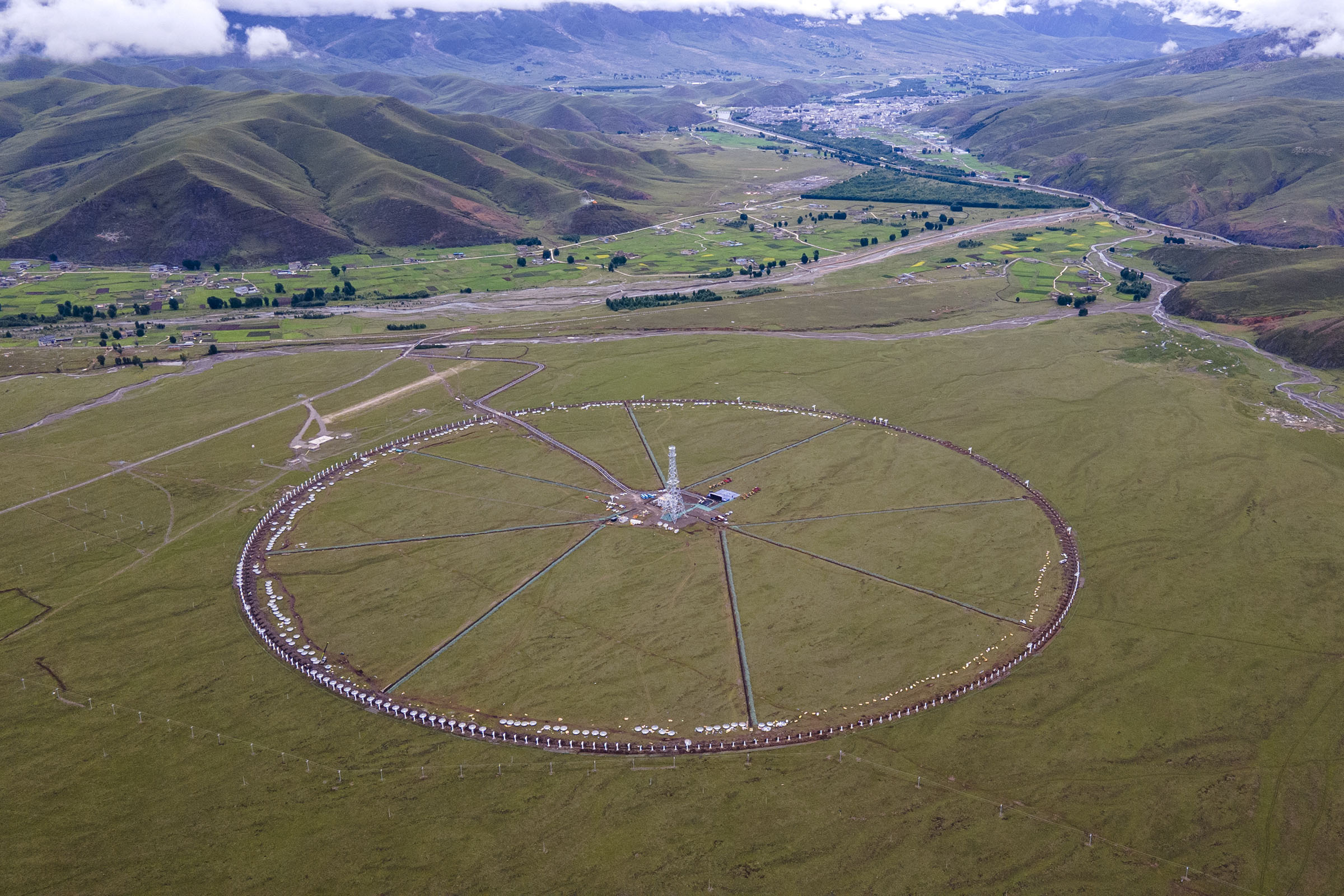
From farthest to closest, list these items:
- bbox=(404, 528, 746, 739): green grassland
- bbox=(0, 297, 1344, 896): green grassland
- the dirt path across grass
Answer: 1. the dirt path across grass
2. bbox=(404, 528, 746, 739): green grassland
3. bbox=(0, 297, 1344, 896): green grassland

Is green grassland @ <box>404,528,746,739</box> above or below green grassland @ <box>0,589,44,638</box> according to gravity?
above

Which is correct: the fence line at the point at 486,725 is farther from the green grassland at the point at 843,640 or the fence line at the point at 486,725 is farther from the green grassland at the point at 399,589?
the green grassland at the point at 399,589

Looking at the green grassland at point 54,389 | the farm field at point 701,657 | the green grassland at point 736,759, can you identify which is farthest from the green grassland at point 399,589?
the green grassland at point 54,389

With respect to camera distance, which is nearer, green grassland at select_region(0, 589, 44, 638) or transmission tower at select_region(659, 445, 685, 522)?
green grassland at select_region(0, 589, 44, 638)

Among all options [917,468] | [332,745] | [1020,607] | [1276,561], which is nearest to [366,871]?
[332,745]

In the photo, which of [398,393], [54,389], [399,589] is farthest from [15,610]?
[54,389]

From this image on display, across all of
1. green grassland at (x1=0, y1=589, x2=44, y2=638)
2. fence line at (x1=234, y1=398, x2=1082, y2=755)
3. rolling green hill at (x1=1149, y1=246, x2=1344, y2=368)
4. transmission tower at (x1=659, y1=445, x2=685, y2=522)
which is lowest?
green grassland at (x1=0, y1=589, x2=44, y2=638)

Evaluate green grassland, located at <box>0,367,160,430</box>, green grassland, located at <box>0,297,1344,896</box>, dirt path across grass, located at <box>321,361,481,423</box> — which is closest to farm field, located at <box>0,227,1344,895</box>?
green grassland, located at <box>0,297,1344,896</box>

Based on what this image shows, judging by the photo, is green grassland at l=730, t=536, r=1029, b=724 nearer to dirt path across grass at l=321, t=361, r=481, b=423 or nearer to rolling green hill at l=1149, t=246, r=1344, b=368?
dirt path across grass at l=321, t=361, r=481, b=423
